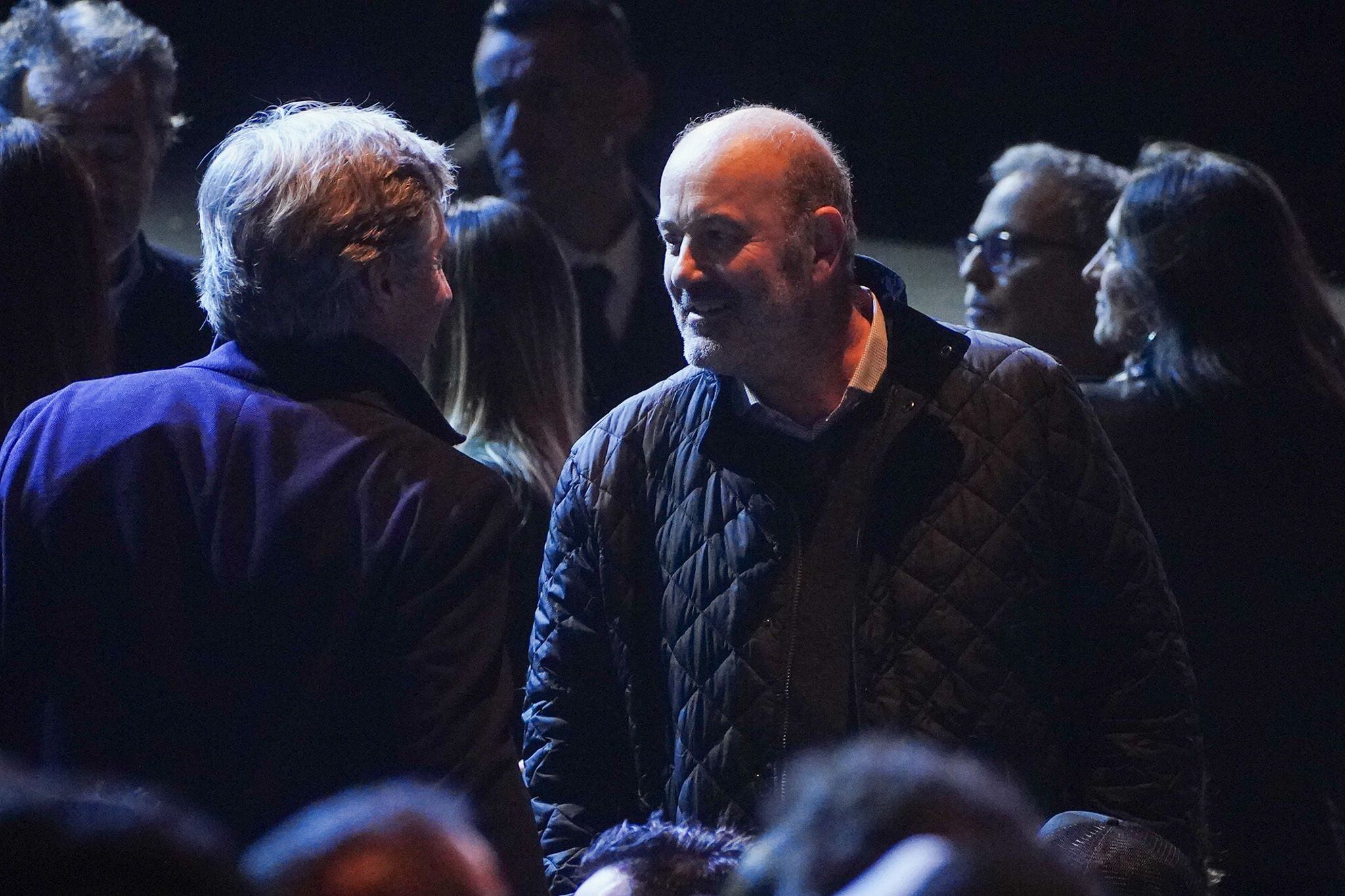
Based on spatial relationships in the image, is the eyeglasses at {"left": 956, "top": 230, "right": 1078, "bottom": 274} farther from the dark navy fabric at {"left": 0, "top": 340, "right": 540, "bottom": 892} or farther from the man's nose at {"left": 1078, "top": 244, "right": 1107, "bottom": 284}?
the dark navy fabric at {"left": 0, "top": 340, "right": 540, "bottom": 892}

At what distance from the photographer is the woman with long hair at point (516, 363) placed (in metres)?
3.06

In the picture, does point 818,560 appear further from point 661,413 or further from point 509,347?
point 509,347

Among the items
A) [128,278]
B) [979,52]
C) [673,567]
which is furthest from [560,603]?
[979,52]

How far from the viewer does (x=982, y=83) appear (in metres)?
5.07

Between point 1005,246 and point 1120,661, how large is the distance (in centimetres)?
228

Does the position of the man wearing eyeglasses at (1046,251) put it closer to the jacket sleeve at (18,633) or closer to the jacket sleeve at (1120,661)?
the jacket sleeve at (1120,661)

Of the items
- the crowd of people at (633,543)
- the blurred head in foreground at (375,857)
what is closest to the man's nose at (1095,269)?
the crowd of people at (633,543)

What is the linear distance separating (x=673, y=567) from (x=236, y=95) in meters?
2.57

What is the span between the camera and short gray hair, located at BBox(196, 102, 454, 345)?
2100 millimetres

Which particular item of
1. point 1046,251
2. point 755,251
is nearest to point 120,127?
point 755,251

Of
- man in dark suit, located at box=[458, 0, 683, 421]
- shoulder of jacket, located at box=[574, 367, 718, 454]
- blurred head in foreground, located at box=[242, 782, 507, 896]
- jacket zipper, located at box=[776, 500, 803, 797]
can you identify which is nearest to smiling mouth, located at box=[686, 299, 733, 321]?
shoulder of jacket, located at box=[574, 367, 718, 454]

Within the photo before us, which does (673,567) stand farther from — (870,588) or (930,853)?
(930,853)

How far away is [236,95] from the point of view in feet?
14.9

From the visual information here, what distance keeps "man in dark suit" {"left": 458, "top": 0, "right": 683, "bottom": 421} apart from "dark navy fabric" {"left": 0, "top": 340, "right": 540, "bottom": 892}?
7.45 ft
